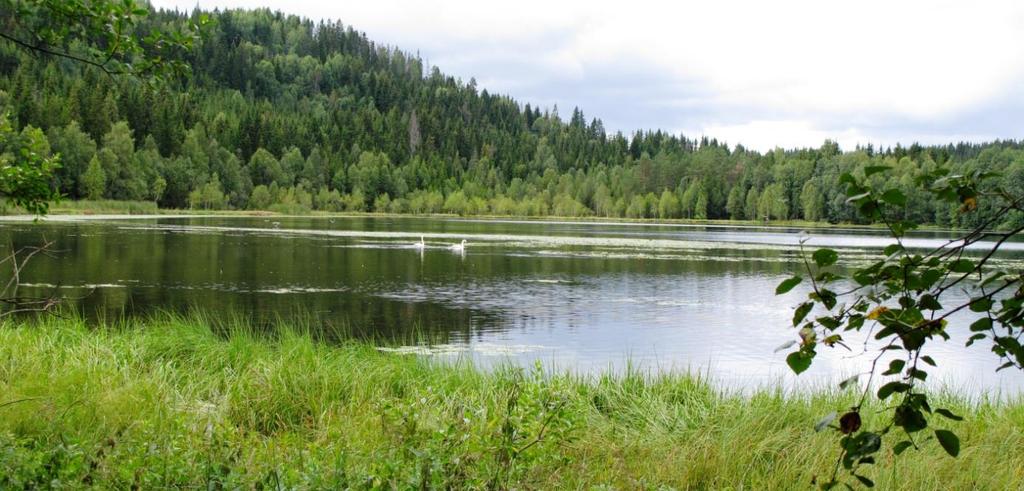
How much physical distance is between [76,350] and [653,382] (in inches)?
301

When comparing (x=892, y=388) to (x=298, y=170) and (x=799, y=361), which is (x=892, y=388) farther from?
(x=298, y=170)

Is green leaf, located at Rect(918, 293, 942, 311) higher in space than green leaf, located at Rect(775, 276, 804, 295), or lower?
lower

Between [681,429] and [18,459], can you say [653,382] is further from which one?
[18,459]

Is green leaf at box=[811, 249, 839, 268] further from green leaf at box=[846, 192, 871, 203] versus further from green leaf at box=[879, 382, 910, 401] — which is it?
green leaf at box=[879, 382, 910, 401]

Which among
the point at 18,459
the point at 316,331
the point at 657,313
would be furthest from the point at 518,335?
the point at 18,459

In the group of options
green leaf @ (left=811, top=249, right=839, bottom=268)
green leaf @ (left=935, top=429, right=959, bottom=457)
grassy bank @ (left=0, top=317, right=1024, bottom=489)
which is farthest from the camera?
grassy bank @ (left=0, top=317, right=1024, bottom=489)

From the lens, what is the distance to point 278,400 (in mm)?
8766

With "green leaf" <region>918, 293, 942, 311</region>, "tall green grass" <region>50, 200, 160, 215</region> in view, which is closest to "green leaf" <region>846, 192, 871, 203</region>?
"green leaf" <region>918, 293, 942, 311</region>

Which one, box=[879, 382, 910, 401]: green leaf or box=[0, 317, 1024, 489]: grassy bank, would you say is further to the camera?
box=[0, 317, 1024, 489]: grassy bank

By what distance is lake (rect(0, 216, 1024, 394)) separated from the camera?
699 inches

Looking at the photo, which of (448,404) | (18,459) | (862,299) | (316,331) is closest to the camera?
(862,299)

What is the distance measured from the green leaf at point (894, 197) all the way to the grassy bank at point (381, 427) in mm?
2880

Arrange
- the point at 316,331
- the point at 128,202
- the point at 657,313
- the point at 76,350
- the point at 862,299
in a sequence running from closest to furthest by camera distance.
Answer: the point at 862,299 → the point at 76,350 → the point at 316,331 → the point at 657,313 → the point at 128,202

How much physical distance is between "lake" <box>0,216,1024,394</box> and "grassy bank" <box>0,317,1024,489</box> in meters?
1.78
